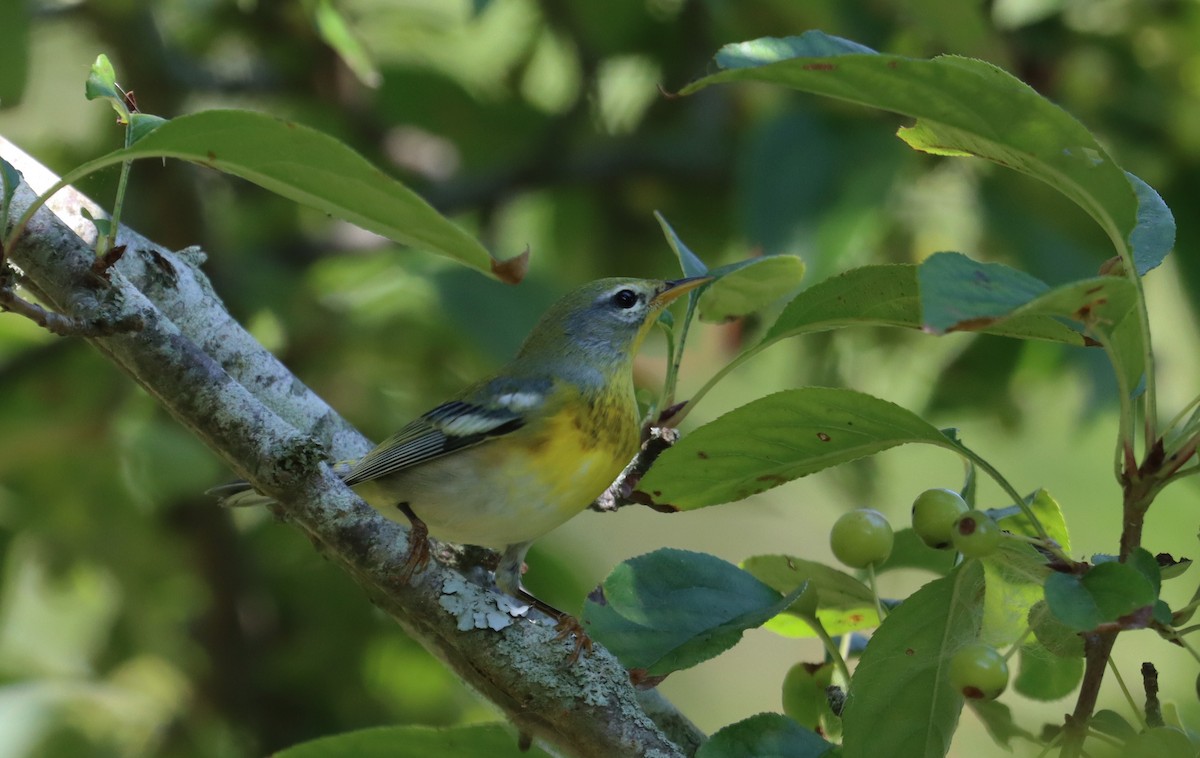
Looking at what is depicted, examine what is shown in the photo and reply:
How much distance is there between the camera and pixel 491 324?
343 centimetres

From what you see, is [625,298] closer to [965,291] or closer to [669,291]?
[669,291]

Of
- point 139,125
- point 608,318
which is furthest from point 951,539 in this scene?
point 608,318

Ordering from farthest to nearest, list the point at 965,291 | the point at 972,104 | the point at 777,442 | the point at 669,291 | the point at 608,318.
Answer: the point at 608,318 < the point at 669,291 < the point at 777,442 < the point at 972,104 < the point at 965,291

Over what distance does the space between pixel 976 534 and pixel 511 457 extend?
55.1 inches

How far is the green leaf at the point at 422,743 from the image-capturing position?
1.83 m

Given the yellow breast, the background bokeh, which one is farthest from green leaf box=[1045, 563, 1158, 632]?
the background bokeh

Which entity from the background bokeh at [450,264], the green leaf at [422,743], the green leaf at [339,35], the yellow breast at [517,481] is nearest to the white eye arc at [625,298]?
the background bokeh at [450,264]

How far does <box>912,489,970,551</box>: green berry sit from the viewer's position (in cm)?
158

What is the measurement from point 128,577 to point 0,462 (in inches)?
20.6

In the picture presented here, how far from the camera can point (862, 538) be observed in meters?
1.78

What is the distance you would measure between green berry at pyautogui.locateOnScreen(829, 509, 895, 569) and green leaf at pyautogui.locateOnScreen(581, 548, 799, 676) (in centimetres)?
13

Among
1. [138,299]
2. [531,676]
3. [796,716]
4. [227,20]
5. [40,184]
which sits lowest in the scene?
[796,716]

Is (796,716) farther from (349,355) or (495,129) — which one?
(495,129)

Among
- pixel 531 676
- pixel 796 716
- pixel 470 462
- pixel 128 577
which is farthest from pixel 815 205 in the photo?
pixel 128 577
